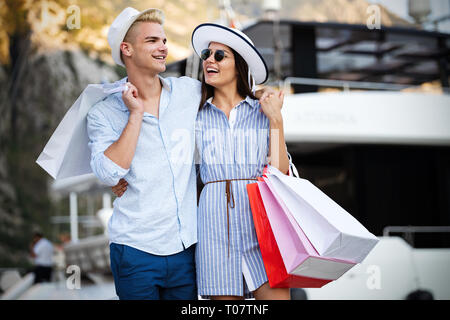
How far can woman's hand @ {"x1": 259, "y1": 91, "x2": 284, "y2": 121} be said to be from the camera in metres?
2.47

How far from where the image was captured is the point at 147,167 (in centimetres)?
245

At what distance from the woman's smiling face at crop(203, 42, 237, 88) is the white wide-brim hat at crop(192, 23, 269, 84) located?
3 cm

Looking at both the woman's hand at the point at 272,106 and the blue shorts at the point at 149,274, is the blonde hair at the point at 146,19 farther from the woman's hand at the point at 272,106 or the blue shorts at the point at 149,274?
the blue shorts at the point at 149,274

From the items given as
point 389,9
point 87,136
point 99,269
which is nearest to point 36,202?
point 99,269

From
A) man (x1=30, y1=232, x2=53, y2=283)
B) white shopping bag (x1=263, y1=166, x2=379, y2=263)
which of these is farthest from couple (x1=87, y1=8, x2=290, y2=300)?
man (x1=30, y1=232, x2=53, y2=283)

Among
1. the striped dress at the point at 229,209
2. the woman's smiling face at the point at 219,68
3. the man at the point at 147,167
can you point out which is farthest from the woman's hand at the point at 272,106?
the man at the point at 147,167

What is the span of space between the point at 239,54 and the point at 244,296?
113cm

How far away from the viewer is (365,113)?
10.8 m

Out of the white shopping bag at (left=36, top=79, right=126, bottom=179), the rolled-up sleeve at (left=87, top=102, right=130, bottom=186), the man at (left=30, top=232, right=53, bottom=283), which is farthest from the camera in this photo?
the man at (left=30, top=232, right=53, bottom=283)

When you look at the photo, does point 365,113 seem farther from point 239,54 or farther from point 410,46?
point 239,54

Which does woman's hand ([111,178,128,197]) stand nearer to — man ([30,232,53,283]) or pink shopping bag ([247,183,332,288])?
pink shopping bag ([247,183,332,288])

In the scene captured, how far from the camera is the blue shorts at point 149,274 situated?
237cm

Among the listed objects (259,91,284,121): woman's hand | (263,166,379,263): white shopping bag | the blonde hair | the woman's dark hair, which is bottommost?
(263,166,379,263): white shopping bag

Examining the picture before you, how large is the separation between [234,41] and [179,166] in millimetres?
648
